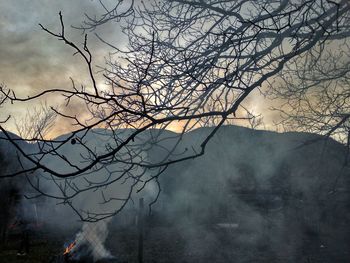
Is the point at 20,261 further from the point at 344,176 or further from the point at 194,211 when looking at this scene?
the point at 344,176

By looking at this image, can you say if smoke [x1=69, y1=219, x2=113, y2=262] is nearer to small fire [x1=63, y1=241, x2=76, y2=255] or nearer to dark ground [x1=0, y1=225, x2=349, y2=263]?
small fire [x1=63, y1=241, x2=76, y2=255]

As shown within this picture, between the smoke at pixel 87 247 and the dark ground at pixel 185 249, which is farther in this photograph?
the dark ground at pixel 185 249

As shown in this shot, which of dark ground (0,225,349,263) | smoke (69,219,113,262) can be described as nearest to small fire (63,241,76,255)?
smoke (69,219,113,262)

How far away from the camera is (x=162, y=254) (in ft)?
38.7

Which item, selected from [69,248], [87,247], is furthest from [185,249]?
[69,248]

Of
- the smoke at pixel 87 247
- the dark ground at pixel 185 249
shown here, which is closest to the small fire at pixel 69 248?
the smoke at pixel 87 247

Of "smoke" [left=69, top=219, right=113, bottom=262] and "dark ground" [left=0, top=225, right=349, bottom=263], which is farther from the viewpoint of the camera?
"dark ground" [left=0, top=225, right=349, bottom=263]

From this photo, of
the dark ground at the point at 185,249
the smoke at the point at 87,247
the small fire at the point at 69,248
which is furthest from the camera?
the dark ground at the point at 185,249

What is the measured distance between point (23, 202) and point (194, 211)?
8351 mm

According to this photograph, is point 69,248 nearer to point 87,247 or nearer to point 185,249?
point 87,247

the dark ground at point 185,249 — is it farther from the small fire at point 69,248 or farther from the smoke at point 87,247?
the small fire at point 69,248

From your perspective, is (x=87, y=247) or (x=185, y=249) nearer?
(x=87, y=247)

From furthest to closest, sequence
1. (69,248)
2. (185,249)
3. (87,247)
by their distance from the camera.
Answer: (185,249) < (87,247) < (69,248)

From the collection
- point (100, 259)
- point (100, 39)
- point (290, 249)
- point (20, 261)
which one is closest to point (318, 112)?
point (100, 39)
